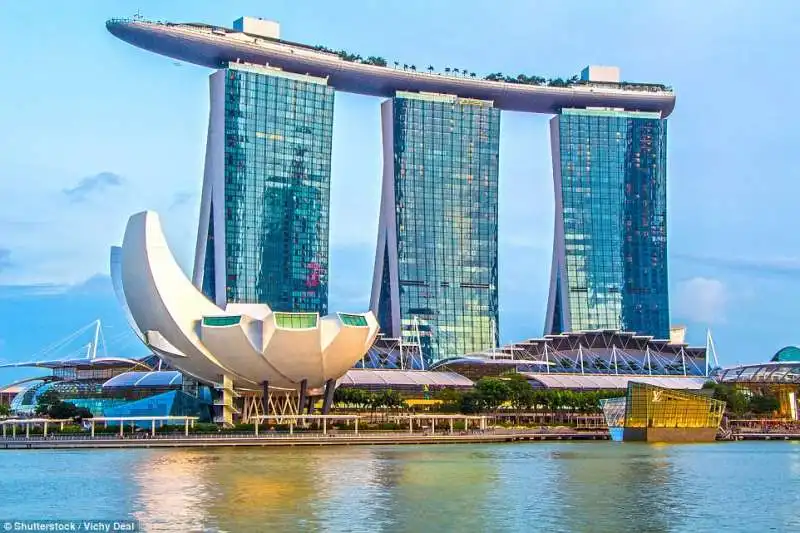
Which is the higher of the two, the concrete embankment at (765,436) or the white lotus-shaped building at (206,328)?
the white lotus-shaped building at (206,328)

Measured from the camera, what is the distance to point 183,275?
100m

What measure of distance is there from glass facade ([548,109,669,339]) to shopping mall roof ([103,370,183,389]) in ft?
191

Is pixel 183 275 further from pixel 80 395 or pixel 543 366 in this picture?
pixel 543 366

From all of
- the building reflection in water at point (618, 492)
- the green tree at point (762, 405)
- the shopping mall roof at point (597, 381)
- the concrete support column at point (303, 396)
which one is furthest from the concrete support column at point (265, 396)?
the green tree at point (762, 405)

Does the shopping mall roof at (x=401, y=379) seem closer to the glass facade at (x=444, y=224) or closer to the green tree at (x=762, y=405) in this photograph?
the glass facade at (x=444, y=224)

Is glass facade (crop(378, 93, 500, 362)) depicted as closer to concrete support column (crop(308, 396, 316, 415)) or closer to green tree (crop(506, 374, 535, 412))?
green tree (crop(506, 374, 535, 412))

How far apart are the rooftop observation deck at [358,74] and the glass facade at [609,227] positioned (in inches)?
127

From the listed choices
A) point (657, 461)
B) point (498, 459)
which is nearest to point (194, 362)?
point (498, 459)

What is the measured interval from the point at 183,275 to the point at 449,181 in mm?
58792

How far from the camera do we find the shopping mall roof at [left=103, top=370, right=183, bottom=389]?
116 metres

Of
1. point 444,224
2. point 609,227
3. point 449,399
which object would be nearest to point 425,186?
point 444,224

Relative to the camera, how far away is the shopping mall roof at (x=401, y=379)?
12862 cm

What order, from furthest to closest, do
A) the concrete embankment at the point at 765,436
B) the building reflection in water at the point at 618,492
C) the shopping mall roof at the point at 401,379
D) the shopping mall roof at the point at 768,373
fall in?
the shopping mall roof at the point at 768,373 < the shopping mall roof at the point at 401,379 < the concrete embankment at the point at 765,436 < the building reflection in water at the point at 618,492

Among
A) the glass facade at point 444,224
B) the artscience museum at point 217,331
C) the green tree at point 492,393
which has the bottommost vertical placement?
the green tree at point 492,393
